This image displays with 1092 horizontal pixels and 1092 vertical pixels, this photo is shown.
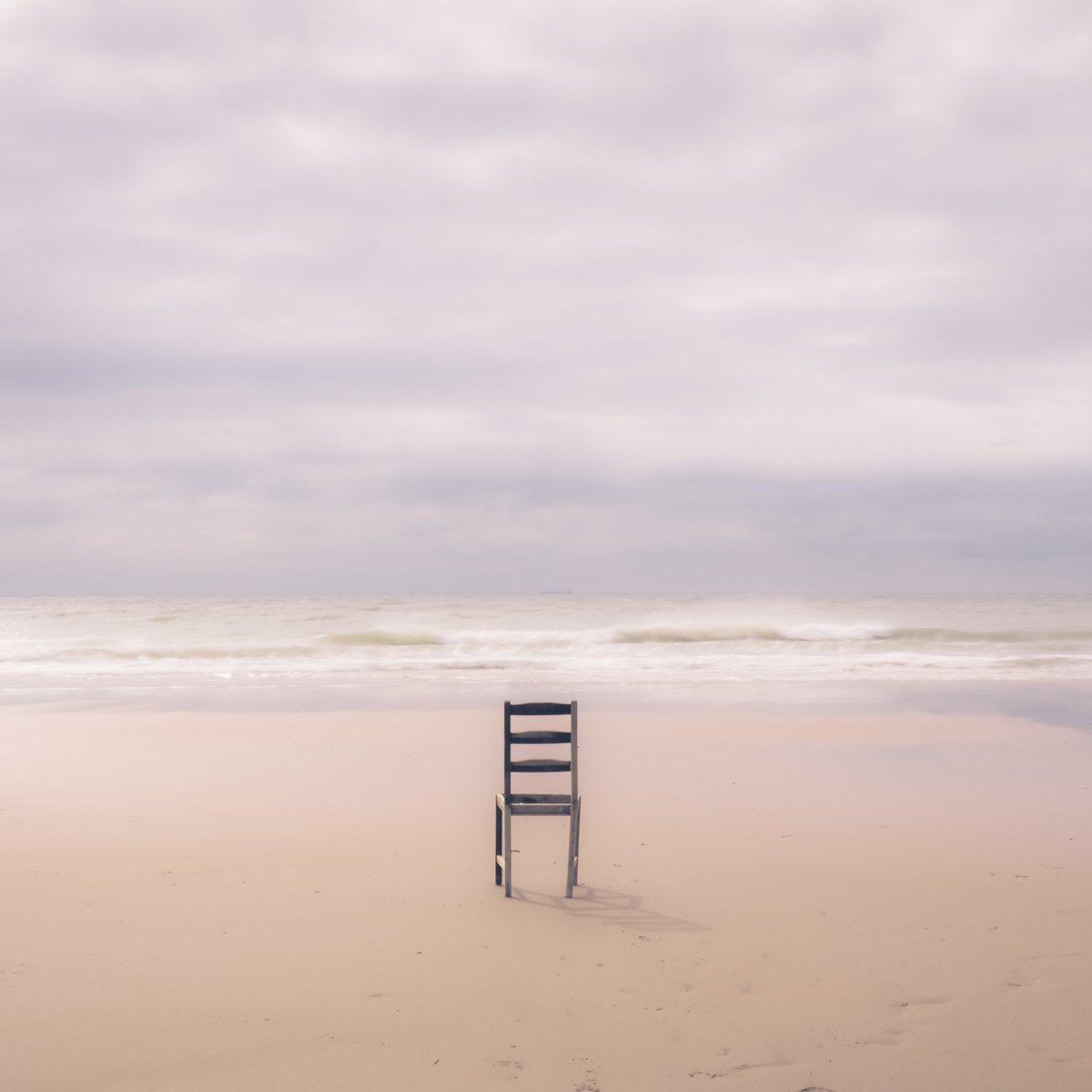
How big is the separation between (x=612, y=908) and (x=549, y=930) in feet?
1.94

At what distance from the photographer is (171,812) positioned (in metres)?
9.22

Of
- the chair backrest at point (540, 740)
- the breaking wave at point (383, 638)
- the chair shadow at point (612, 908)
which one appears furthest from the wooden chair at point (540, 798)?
the breaking wave at point (383, 638)

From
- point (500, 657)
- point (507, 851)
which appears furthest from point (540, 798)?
point (500, 657)

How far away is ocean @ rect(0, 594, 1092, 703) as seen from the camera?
2027 centimetres

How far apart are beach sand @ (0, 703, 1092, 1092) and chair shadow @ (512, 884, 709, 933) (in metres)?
0.03

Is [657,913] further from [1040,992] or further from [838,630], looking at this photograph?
[838,630]

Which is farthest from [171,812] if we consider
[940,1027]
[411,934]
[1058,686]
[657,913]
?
[1058,686]

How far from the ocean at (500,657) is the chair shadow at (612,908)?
36.8ft

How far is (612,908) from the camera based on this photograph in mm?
6605

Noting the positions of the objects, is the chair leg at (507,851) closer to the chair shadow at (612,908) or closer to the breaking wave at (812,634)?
the chair shadow at (612,908)

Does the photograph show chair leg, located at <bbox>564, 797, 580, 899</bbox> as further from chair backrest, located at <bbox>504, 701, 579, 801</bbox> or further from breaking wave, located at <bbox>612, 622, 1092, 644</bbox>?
breaking wave, located at <bbox>612, 622, 1092, 644</bbox>

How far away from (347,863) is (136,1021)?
2712 mm

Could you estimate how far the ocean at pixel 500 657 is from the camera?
66.5ft

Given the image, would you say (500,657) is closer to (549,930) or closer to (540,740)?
(540,740)
